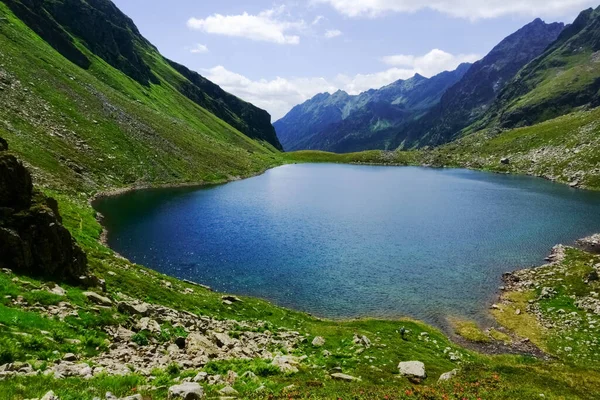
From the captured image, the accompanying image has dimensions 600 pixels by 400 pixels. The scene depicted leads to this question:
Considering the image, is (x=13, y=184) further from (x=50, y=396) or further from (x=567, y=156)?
(x=567, y=156)

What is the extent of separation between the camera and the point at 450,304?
154 feet

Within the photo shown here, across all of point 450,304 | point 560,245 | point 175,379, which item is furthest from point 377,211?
point 175,379

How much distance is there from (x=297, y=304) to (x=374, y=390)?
2754cm

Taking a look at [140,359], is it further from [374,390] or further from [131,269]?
[131,269]

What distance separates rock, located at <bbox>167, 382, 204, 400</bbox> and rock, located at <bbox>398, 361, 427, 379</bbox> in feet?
43.6

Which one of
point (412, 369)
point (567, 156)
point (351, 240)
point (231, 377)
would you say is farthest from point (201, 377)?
point (567, 156)

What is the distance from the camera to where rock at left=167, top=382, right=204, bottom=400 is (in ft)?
49.0

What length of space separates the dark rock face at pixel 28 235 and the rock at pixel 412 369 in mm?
22298

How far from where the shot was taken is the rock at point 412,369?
23438 millimetres

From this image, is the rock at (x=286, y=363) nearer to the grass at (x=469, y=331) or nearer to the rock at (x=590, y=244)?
the grass at (x=469, y=331)

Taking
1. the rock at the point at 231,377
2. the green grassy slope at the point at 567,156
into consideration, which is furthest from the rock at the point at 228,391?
the green grassy slope at the point at 567,156

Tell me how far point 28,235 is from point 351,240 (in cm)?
5412

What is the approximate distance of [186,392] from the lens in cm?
1508

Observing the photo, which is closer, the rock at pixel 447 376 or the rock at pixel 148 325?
the rock at pixel 447 376
